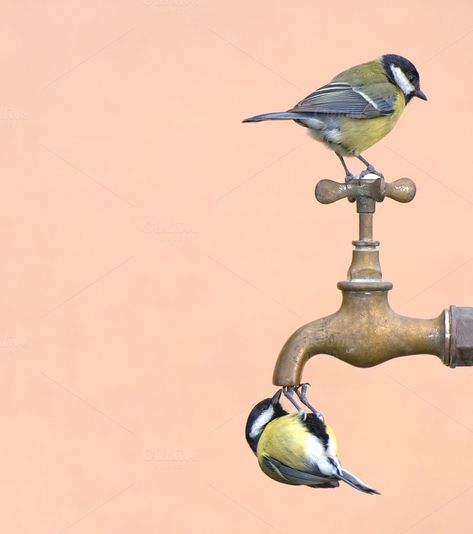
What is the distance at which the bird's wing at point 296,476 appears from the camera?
1958 millimetres

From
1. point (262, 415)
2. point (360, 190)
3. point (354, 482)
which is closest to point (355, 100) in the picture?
point (360, 190)

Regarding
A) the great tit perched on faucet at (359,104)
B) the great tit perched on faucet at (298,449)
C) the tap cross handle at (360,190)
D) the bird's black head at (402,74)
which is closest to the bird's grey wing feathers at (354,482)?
the great tit perched on faucet at (298,449)

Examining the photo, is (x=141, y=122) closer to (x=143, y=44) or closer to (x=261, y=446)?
(x=143, y=44)

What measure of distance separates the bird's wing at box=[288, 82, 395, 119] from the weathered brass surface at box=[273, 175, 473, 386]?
403 millimetres

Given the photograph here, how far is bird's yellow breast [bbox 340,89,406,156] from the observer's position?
2.52m

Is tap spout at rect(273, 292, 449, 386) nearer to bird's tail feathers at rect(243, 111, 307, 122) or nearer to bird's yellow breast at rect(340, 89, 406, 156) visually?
bird's tail feathers at rect(243, 111, 307, 122)

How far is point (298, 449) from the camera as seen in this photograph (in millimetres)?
1953

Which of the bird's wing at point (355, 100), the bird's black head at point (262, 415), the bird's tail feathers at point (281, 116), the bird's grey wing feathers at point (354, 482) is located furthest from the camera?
the bird's wing at point (355, 100)

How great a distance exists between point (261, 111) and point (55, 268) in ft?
2.06

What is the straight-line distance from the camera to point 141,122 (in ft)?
11.8

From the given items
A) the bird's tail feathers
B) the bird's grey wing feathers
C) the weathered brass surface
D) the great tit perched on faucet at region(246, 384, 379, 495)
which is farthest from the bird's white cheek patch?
the bird's grey wing feathers

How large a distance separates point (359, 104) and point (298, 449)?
31.2 inches

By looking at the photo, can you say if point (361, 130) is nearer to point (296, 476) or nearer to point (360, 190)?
point (360, 190)

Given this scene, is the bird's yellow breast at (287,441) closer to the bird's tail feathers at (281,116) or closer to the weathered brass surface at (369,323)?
the weathered brass surface at (369,323)
